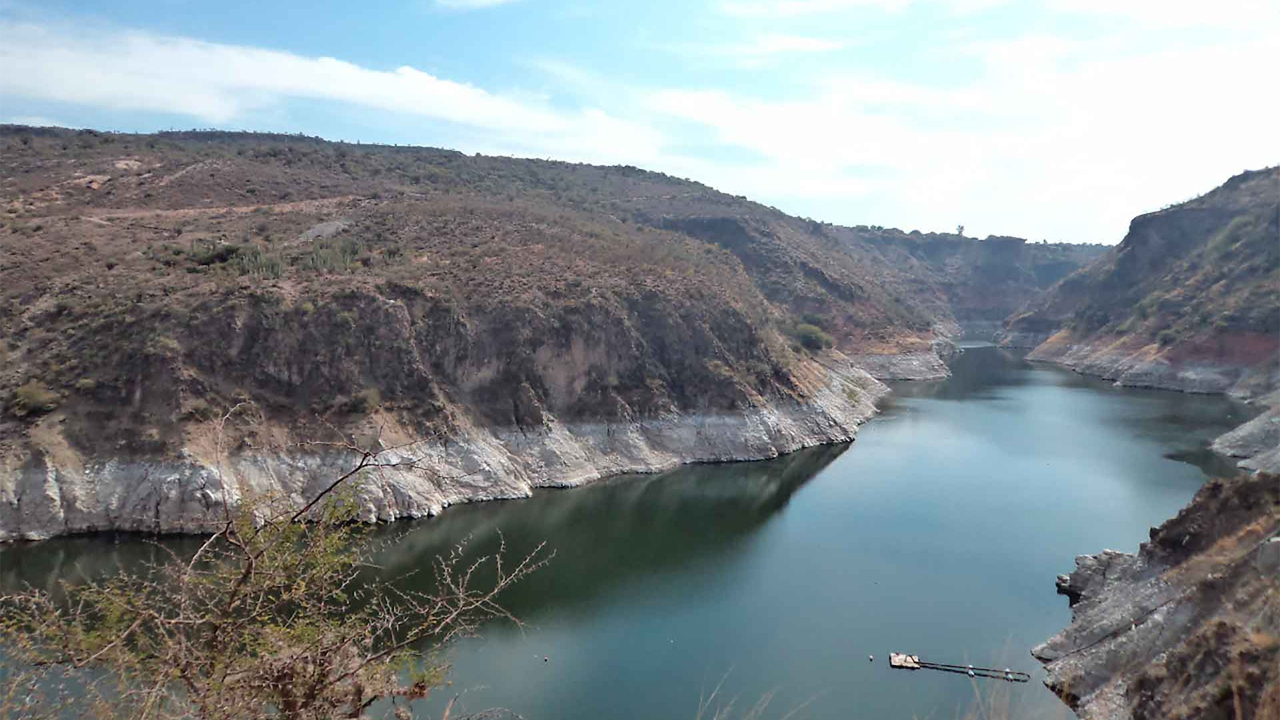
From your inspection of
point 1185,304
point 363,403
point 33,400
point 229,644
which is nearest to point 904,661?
point 229,644

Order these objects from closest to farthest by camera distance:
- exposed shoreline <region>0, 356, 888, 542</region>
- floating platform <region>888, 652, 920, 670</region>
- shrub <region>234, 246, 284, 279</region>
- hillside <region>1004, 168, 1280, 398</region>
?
floating platform <region>888, 652, 920, 670</region> < exposed shoreline <region>0, 356, 888, 542</region> < shrub <region>234, 246, 284, 279</region> < hillside <region>1004, 168, 1280, 398</region>

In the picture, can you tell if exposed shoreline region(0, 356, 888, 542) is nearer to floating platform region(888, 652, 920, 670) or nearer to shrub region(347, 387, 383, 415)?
shrub region(347, 387, 383, 415)

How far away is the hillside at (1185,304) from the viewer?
6450 cm

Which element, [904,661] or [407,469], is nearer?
[904,661]

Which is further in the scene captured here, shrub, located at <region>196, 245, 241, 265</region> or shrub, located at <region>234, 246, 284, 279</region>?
shrub, located at <region>196, 245, 241, 265</region>

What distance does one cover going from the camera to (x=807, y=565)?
29.4 meters

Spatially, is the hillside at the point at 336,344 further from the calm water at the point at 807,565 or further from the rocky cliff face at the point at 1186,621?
the rocky cliff face at the point at 1186,621

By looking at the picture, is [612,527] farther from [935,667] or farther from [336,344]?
[336,344]

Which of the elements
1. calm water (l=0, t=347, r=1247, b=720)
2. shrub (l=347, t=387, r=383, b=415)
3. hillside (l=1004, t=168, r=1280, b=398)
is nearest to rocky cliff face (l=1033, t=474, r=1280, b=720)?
calm water (l=0, t=347, r=1247, b=720)

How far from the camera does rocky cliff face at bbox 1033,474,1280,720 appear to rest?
46.0ft

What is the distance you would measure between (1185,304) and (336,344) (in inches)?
3092

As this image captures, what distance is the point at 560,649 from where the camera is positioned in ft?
73.0

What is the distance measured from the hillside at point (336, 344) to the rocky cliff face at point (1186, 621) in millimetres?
17663

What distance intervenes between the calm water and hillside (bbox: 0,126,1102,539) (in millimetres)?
2567
